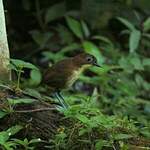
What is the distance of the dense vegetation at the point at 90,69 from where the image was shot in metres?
4.39

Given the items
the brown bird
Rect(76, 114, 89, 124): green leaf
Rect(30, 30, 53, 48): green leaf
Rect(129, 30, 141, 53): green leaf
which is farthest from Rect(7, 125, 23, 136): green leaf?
Rect(30, 30, 53, 48): green leaf

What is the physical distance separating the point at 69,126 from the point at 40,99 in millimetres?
354

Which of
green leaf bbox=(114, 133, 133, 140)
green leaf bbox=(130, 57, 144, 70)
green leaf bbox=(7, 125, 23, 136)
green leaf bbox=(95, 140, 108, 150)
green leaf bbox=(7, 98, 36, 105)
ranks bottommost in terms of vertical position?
green leaf bbox=(130, 57, 144, 70)

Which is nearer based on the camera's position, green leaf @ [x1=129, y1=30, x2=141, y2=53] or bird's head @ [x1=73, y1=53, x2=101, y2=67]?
bird's head @ [x1=73, y1=53, x2=101, y2=67]

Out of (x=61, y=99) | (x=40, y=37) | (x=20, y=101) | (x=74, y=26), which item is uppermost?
(x=20, y=101)

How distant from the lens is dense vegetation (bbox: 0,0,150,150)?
4387mm

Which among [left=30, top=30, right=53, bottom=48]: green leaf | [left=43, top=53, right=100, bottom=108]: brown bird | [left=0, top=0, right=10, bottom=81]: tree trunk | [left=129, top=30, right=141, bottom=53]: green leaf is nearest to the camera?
[left=0, top=0, right=10, bottom=81]: tree trunk

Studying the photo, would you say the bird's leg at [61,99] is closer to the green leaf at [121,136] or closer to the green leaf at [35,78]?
the green leaf at [121,136]

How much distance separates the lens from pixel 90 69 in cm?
699

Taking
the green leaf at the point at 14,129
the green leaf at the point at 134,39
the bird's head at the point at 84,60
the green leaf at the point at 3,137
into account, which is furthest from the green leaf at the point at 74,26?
the green leaf at the point at 3,137

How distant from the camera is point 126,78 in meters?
7.44

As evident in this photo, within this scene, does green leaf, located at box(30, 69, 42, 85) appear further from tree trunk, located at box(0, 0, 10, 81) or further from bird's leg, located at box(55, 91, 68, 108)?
tree trunk, located at box(0, 0, 10, 81)

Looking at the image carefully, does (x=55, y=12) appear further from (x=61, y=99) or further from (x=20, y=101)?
(x=20, y=101)

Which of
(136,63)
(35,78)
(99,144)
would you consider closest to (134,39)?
(136,63)
